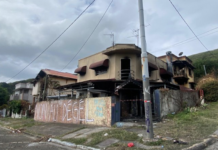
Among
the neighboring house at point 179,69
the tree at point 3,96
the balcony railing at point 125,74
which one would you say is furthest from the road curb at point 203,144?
the tree at point 3,96

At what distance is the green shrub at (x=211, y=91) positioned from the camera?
1705 cm

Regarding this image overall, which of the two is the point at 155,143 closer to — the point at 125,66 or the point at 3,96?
the point at 125,66

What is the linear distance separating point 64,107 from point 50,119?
322 cm

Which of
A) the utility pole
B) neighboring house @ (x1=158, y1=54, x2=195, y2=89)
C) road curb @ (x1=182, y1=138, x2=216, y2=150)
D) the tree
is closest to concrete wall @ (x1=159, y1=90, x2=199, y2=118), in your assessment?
road curb @ (x1=182, y1=138, x2=216, y2=150)

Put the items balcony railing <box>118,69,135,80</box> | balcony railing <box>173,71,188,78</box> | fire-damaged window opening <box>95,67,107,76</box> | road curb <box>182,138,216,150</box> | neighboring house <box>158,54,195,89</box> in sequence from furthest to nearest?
neighboring house <box>158,54,195,89</box>, balcony railing <box>173,71,188,78</box>, fire-damaged window opening <box>95,67,107,76</box>, balcony railing <box>118,69,135,80</box>, road curb <box>182,138,216,150</box>

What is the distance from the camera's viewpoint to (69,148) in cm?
670

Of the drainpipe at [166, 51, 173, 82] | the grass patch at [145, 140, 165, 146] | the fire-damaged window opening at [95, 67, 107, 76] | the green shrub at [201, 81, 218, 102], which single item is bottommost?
the grass patch at [145, 140, 165, 146]

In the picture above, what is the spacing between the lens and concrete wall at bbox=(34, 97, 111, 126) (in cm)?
1022

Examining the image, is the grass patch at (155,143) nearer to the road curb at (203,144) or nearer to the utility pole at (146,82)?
the utility pole at (146,82)

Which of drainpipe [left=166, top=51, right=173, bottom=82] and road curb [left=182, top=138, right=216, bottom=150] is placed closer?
road curb [left=182, top=138, right=216, bottom=150]

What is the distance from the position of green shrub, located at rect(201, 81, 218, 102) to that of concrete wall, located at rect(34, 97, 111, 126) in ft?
42.6

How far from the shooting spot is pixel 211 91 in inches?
684

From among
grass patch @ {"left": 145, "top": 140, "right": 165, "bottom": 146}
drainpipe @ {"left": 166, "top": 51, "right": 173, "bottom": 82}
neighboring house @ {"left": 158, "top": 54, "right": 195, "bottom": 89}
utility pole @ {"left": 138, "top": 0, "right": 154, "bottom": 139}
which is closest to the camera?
grass patch @ {"left": 145, "top": 140, "right": 165, "bottom": 146}

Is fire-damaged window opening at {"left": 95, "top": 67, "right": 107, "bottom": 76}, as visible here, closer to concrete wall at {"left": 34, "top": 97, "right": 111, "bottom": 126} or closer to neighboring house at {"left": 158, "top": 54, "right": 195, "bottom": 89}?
concrete wall at {"left": 34, "top": 97, "right": 111, "bottom": 126}
